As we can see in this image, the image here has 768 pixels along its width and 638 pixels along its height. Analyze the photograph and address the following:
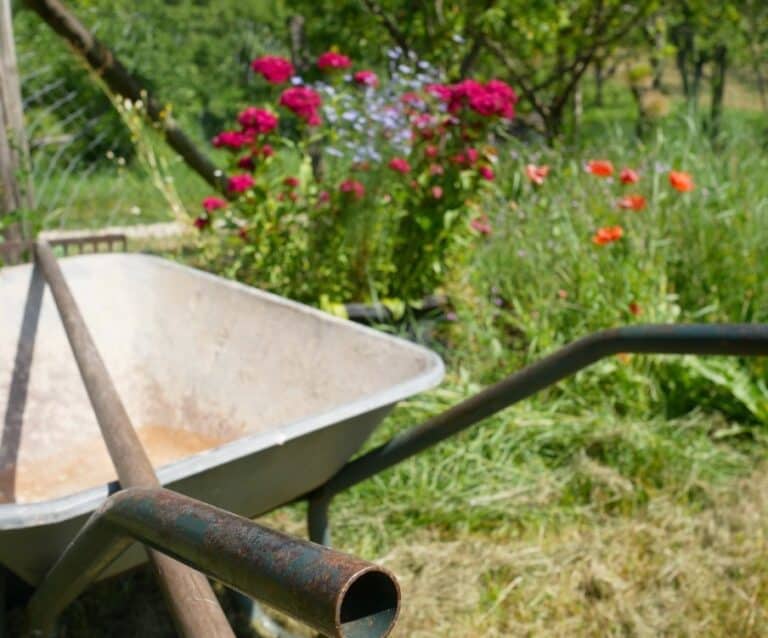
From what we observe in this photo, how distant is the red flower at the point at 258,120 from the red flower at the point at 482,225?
0.79 metres

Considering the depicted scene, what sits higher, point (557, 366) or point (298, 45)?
point (298, 45)

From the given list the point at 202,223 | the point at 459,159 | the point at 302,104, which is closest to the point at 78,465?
the point at 202,223

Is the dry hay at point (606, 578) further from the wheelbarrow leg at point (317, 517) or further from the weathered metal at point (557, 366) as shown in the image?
the weathered metal at point (557, 366)

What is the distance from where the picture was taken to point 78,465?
2.21 metres

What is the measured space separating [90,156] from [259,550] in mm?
8908

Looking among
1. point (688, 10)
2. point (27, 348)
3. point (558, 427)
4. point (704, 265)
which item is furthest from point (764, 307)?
point (688, 10)

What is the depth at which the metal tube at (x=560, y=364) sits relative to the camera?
1266 millimetres

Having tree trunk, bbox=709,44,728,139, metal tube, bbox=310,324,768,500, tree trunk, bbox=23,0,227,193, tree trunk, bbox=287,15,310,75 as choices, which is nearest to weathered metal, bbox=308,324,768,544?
metal tube, bbox=310,324,768,500

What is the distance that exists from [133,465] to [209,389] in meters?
1.14

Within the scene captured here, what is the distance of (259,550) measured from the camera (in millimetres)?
663

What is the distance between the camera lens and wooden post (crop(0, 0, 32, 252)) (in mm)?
3078

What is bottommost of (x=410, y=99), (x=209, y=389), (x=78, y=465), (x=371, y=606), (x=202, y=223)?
(x=78, y=465)

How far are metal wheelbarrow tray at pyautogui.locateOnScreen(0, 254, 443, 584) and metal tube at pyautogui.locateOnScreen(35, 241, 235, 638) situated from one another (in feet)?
1.01

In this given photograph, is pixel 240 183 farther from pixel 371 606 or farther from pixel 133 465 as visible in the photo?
pixel 371 606
